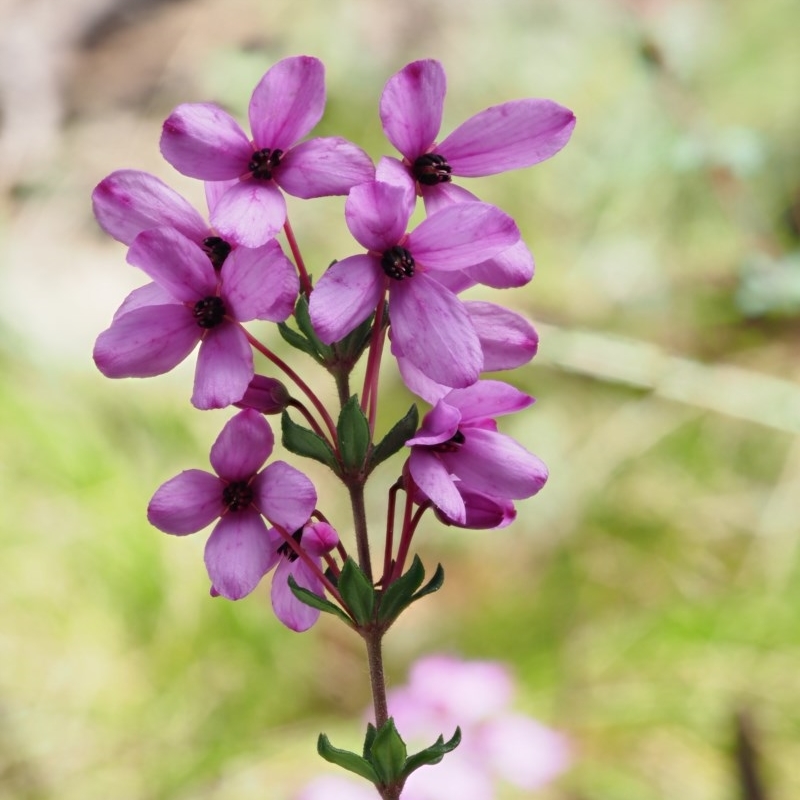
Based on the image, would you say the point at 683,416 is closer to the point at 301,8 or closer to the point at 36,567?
the point at 36,567

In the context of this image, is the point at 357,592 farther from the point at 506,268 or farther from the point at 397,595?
the point at 506,268

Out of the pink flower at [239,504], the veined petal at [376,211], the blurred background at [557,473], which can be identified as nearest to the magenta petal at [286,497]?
the pink flower at [239,504]

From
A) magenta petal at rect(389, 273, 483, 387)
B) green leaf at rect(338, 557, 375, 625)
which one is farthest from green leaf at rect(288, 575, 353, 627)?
magenta petal at rect(389, 273, 483, 387)

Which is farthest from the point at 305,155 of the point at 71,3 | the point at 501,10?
the point at 71,3

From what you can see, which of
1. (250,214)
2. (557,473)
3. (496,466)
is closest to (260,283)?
(250,214)

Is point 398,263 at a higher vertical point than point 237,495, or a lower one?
higher

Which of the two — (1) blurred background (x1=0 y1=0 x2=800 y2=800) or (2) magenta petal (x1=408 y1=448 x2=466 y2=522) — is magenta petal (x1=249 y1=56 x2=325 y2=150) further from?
(1) blurred background (x1=0 y1=0 x2=800 y2=800)

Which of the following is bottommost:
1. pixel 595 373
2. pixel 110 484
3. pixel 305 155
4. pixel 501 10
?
pixel 110 484
